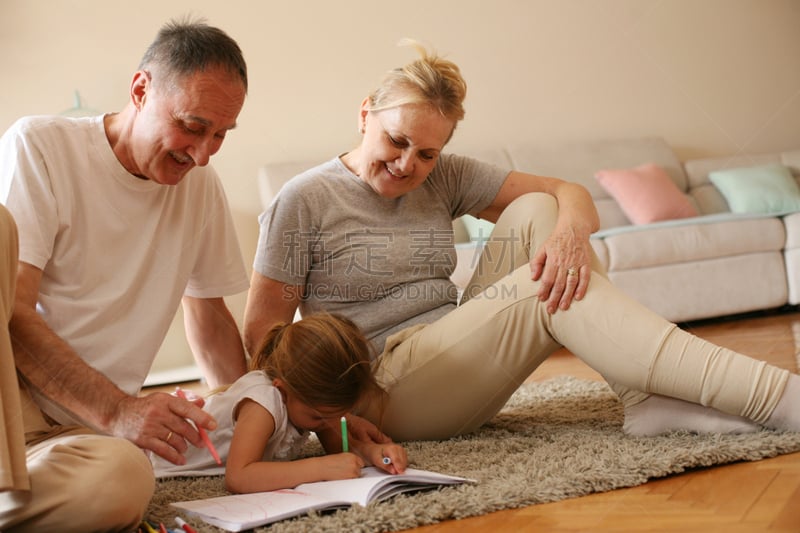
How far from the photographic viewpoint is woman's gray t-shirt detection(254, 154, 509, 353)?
183cm

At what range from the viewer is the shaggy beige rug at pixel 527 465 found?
1.29 metres

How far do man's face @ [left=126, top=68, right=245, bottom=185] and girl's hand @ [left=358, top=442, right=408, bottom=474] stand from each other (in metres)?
0.60

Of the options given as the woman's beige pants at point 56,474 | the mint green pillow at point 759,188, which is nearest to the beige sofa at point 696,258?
the mint green pillow at point 759,188

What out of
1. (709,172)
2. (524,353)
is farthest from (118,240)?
(709,172)

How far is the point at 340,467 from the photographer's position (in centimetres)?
147

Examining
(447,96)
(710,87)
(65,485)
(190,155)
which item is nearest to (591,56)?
(710,87)

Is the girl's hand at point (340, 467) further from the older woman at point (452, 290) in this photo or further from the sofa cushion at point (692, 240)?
the sofa cushion at point (692, 240)

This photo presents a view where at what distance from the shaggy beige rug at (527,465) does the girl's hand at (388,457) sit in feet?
0.26

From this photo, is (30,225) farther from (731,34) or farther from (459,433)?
(731,34)

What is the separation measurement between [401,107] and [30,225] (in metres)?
0.74

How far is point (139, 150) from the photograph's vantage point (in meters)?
1.56

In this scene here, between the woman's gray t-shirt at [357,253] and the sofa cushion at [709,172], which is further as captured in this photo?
the sofa cushion at [709,172]

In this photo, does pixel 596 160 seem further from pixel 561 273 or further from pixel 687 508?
pixel 687 508

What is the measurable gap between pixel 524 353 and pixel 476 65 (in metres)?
3.29
